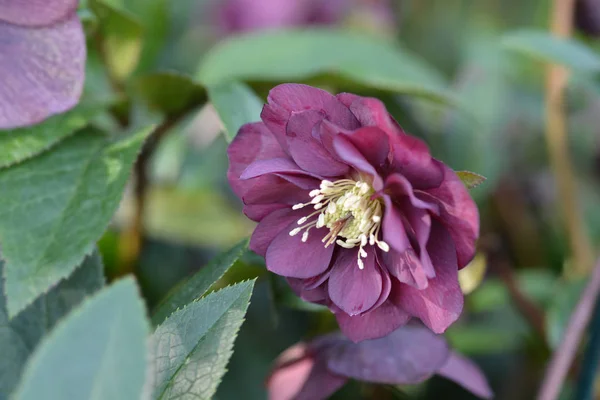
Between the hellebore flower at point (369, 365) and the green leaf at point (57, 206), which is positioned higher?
the green leaf at point (57, 206)

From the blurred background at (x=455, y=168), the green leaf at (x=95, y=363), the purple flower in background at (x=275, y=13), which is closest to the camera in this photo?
the green leaf at (x=95, y=363)

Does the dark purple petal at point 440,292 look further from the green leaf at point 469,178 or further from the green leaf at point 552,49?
the green leaf at point 552,49

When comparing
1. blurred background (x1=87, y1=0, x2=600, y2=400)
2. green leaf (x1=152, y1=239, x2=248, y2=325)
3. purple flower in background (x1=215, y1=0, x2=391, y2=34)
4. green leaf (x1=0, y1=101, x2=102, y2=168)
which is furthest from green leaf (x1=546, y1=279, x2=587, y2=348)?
purple flower in background (x1=215, y1=0, x2=391, y2=34)

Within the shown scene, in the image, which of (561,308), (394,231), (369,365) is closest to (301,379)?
(369,365)

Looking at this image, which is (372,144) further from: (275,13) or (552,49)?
(275,13)

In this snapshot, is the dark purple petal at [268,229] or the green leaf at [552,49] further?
the green leaf at [552,49]

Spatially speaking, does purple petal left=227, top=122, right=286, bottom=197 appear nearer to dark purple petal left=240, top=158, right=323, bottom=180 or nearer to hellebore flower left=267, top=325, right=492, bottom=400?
dark purple petal left=240, top=158, right=323, bottom=180

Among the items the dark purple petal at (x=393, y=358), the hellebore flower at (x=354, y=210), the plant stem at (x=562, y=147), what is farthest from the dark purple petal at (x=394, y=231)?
the plant stem at (x=562, y=147)

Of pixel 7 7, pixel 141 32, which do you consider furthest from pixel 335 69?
pixel 7 7
